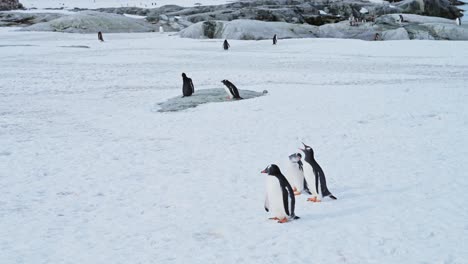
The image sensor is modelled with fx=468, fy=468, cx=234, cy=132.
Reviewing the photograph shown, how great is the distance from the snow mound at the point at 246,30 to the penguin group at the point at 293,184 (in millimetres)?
29048

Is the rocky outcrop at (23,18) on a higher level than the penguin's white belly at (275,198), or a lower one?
higher

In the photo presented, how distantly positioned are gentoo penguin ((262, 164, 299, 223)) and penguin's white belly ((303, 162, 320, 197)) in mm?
593

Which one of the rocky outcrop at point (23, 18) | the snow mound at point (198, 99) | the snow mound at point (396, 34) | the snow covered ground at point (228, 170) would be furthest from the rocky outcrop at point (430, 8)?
the snow mound at point (198, 99)

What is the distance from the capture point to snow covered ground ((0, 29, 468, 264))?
416 cm

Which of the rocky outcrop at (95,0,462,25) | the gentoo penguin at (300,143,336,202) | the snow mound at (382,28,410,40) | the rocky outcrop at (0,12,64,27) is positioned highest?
the rocky outcrop at (95,0,462,25)

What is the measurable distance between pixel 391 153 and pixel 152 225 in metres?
3.93

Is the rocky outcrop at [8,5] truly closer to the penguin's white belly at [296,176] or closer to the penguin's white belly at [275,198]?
the penguin's white belly at [296,176]

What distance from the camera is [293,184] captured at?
5.50 m

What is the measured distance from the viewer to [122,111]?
1101 centimetres

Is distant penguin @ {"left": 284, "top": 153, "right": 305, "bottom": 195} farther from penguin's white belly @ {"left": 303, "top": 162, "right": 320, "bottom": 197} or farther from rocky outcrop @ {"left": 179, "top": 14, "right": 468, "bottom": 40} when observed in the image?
rocky outcrop @ {"left": 179, "top": 14, "right": 468, "bottom": 40}

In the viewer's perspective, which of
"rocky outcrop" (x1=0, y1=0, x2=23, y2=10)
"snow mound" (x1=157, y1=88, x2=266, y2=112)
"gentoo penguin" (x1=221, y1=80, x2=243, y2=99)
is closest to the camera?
"snow mound" (x1=157, y1=88, x2=266, y2=112)

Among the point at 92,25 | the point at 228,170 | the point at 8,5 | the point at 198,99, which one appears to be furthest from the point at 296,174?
the point at 8,5

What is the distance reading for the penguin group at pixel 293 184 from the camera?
458 cm

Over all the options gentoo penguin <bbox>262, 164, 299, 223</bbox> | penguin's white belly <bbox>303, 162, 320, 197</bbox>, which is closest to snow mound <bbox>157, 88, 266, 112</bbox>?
penguin's white belly <bbox>303, 162, 320, 197</bbox>
